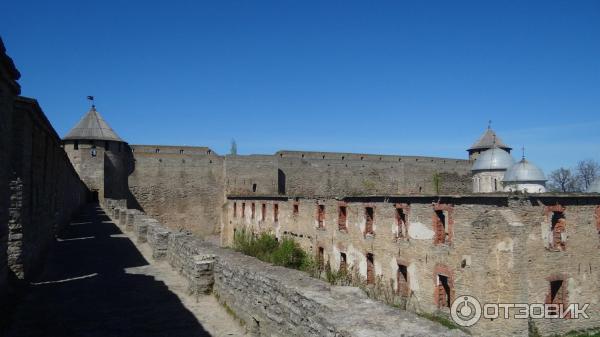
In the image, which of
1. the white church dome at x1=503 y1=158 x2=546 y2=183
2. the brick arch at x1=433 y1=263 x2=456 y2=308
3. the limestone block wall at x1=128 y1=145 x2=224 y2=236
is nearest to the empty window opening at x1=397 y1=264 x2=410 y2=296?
the brick arch at x1=433 y1=263 x2=456 y2=308

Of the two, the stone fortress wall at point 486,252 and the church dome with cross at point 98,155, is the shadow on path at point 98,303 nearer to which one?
the stone fortress wall at point 486,252

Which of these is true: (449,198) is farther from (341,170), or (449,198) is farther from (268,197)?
(341,170)

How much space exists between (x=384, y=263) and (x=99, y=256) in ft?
27.2

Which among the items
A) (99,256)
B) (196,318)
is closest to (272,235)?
(99,256)

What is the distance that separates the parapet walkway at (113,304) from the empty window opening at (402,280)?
680 centimetres

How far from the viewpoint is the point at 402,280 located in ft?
45.0

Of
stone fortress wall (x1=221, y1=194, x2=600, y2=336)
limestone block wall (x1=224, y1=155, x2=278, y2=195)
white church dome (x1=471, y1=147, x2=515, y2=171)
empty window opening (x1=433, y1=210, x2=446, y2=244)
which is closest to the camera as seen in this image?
stone fortress wall (x1=221, y1=194, x2=600, y2=336)

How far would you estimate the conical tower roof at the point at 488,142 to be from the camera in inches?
1779

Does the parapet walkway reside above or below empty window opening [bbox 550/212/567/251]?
below

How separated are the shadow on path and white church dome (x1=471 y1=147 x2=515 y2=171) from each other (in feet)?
89.5

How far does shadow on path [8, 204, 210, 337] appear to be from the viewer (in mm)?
6301

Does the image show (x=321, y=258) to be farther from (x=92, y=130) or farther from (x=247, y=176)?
(x=92, y=130)

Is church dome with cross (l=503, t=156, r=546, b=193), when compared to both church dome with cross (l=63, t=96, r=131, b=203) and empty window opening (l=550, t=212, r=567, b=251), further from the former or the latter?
church dome with cross (l=63, t=96, r=131, b=203)

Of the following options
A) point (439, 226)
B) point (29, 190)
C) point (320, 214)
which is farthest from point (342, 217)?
point (29, 190)
